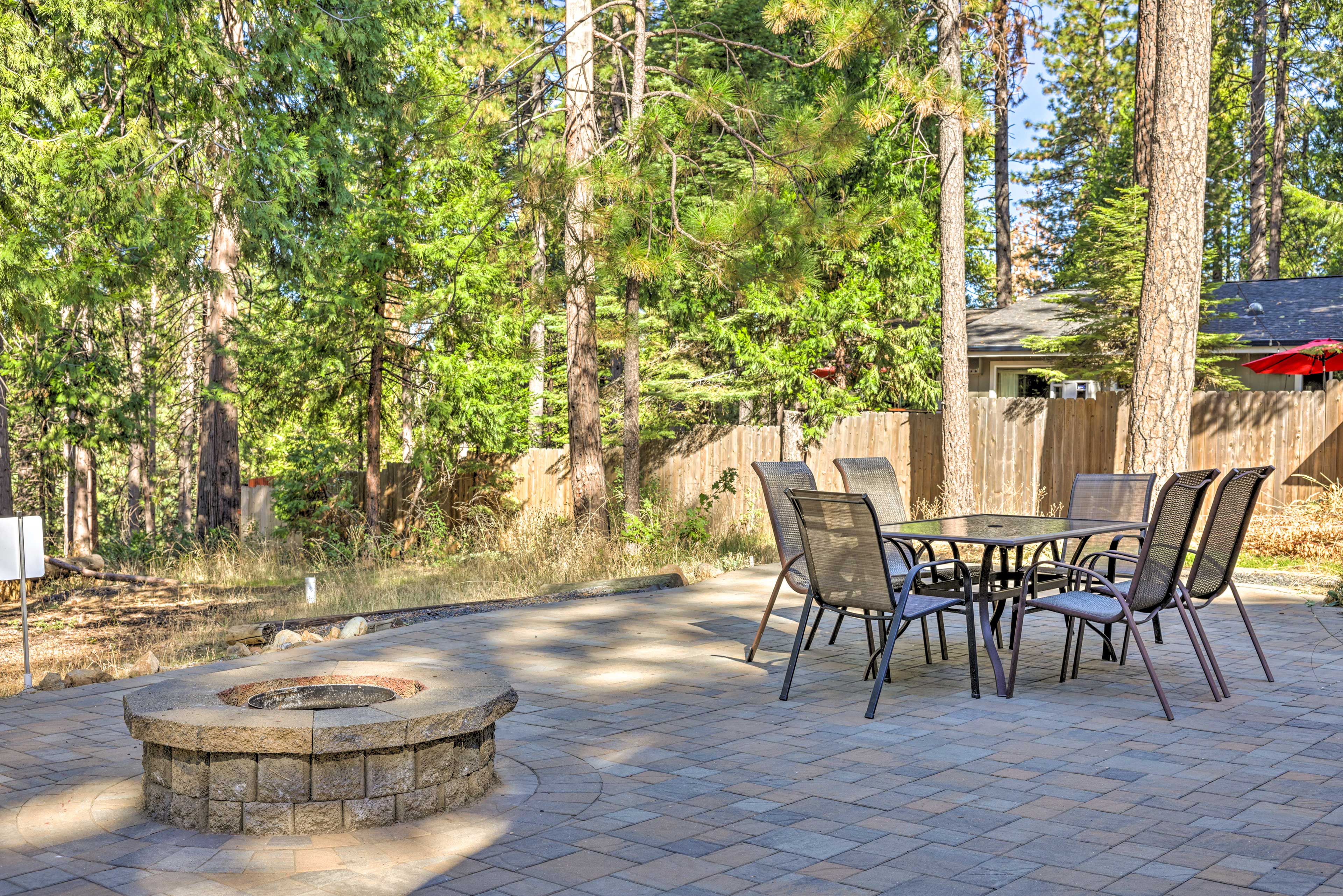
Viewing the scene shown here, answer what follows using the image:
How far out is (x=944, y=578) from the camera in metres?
7.38

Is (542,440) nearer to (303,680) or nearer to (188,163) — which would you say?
(188,163)

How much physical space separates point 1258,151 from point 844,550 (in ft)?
95.6

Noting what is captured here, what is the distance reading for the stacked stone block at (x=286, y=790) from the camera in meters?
3.94

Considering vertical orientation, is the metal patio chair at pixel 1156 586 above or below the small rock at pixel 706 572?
above

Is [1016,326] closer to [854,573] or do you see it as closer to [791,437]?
[791,437]

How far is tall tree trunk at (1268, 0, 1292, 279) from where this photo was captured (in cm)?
3008

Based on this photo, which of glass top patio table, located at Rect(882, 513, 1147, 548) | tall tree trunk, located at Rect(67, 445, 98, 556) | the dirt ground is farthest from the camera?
tall tree trunk, located at Rect(67, 445, 98, 556)

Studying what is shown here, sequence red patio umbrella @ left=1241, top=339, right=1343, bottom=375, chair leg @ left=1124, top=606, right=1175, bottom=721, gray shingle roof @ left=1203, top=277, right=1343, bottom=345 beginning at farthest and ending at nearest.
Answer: gray shingle roof @ left=1203, top=277, right=1343, bottom=345 → red patio umbrella @ left=1241, top=339, right=1343, bottom=375 → chair leg @ left=1124, top=606, right=1175, bottom=721

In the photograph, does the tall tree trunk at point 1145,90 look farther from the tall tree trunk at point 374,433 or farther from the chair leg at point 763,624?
the tall tree trunk at point 374,433

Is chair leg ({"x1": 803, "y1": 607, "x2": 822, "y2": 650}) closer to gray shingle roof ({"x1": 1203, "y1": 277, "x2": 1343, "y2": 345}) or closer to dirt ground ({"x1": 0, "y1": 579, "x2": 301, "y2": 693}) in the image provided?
dirt ground ({"x1": 0, "y1": 579, "x2": 301, "y2": 693})

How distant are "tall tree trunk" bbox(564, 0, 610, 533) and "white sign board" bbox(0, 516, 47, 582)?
5867 millimetres

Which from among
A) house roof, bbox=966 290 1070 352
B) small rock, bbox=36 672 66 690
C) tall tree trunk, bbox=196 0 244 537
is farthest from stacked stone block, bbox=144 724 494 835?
house roof, bbox=966 290 1070 352

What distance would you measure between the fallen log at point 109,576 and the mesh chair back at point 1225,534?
1213 cm

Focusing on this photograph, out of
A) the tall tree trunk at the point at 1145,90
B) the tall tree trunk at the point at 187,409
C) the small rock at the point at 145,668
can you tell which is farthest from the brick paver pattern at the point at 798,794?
the tall tree trunk at the point at 187,409
